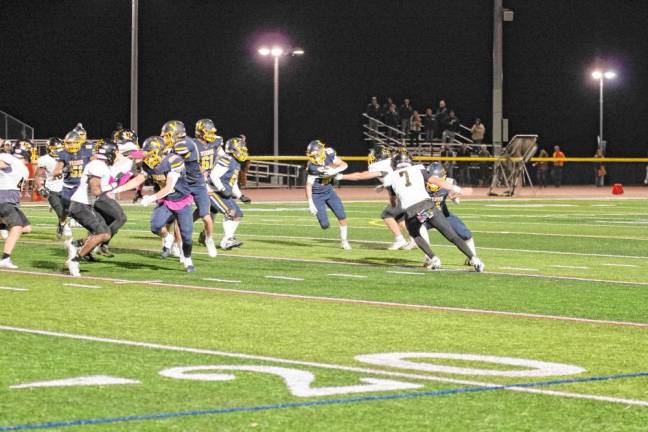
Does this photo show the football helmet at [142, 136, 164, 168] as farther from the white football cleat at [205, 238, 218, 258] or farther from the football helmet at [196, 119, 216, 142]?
the football helmet at [196, 119, 216, 142]

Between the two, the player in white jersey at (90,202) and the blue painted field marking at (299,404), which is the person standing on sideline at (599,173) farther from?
the blue painted field marking at (299,404)

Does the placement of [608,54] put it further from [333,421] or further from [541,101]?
[333,421]

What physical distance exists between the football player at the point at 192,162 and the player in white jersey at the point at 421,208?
8.52 feet

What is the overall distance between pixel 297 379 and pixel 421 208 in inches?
294

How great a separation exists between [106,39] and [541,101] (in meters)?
18.1

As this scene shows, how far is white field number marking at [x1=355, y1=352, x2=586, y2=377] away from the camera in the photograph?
8.24 meters

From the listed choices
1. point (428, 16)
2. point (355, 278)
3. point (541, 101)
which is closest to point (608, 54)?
point (541, 101)

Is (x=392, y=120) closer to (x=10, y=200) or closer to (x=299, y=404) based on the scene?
(x=10, y=200)

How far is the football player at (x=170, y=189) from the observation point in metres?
15.1

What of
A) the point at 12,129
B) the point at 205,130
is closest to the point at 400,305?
the point at 205,130

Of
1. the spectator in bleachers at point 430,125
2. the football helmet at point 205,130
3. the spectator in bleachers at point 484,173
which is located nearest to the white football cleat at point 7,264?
the football helmet at point 205,130

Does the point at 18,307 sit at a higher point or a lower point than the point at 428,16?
lower

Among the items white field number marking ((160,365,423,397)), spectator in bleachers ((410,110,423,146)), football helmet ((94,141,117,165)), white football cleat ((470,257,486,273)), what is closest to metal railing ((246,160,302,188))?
spectator in bleachers ((410,110,423,146))

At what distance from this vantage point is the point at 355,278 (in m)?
14.5
